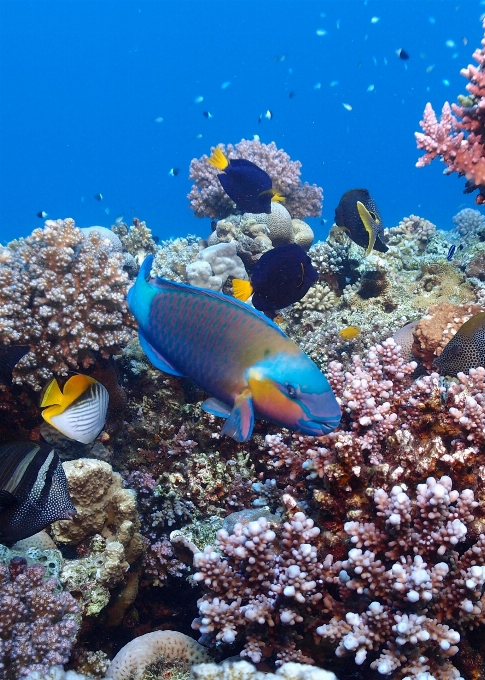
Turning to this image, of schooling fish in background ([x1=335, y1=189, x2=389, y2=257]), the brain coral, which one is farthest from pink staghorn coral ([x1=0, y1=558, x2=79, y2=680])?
schooling fish in background ([x1=335, y1=189, x2=389, y2=257])

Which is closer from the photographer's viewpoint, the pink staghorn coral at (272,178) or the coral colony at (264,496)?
the coral colony at (264,496)

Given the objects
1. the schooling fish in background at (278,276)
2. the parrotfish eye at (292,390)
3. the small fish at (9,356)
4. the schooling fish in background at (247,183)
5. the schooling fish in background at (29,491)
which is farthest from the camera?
the schooling fish in background at (247,183)

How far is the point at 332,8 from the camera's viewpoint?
4200 inches

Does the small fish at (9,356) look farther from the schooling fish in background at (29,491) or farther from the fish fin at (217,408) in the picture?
the fish fin at (217,408)

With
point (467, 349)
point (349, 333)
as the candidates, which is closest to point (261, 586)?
point (467, 349)

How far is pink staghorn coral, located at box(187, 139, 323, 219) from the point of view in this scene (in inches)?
354

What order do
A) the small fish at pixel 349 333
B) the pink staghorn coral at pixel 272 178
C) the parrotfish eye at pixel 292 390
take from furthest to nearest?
the pink staghorn coral at pixel 272 178
the small fish at pixel 349 333
the parrotfish eye at pixel 292 390

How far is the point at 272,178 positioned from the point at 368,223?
5.45 m

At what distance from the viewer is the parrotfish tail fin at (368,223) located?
443 centimetres

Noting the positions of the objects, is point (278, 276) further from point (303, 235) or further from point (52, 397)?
point (303, 235)

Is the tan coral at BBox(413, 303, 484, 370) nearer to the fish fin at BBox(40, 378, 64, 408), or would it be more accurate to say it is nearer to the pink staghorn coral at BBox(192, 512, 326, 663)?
the pink staghorn coral at BBox(192, 512, 326, 663)

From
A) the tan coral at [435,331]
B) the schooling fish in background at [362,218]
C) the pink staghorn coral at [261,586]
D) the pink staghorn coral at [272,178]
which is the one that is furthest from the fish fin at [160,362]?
the pink staghorn coral at [272,178]

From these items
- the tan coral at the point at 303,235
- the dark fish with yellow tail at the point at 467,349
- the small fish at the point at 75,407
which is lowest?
the small fish at the point at 75,407

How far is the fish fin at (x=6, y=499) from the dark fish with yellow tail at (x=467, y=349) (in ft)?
10.4
